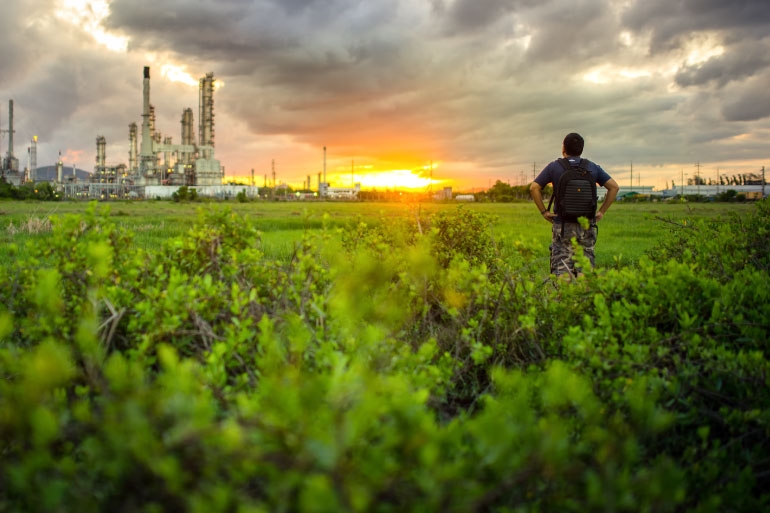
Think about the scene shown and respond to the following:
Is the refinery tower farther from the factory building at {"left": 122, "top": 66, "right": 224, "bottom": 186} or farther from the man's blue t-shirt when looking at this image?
the man's blue t-shirt

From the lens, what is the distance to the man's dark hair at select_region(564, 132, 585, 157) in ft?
22.2

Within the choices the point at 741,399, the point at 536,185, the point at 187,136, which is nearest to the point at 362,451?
the point at 741,399

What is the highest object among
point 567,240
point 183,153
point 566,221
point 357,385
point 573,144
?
point 183,153

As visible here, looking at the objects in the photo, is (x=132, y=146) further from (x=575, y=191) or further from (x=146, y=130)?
(x=575, y=191)

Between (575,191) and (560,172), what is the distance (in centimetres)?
34

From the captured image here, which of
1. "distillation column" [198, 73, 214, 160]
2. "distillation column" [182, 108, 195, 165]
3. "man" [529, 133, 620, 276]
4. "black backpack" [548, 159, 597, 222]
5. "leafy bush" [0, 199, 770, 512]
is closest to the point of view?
"leafy bush" [0, 199, 770, 512]

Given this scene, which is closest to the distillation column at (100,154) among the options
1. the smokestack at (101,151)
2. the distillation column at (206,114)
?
the smokestack at (101,151)

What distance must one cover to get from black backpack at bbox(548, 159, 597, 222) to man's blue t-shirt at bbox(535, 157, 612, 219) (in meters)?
0.06

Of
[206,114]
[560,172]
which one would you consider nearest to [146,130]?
[206,114]

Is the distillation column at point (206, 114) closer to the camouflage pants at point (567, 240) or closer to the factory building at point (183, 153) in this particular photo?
the factory building at point (183, 153)

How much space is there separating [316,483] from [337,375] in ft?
1.93

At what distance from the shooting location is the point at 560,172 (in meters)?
6.86

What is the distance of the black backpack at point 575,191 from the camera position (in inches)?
263

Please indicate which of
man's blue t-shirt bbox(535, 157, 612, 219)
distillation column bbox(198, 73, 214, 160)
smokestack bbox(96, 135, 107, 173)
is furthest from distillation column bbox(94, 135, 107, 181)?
man's blue t-shirt bbox(535, 157, 612, 219)
